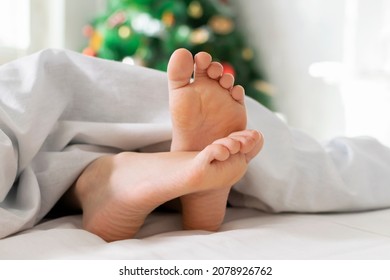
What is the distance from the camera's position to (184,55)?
72 centimetres

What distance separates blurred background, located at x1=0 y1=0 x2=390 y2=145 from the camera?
2230 millimetres

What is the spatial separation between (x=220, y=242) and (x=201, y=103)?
193 mm

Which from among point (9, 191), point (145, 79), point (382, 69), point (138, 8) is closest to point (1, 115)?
point (9, 191)

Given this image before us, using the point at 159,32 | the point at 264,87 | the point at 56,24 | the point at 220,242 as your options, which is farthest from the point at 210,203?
the point at 264,87

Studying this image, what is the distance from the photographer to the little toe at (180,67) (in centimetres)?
72

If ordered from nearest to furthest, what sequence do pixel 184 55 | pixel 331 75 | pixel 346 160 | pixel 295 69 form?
pixel 184 55 → pixel 346 160 → pixel 331 75 → pixel 295 69

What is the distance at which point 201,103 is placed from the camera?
2.43 ft

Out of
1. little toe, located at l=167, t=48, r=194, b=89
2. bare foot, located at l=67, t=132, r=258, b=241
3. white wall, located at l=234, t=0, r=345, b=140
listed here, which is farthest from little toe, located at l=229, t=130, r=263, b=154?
white wall, located at l=234, t=0, r=345, b=140

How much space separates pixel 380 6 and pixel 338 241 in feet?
5.63

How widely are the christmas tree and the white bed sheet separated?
5.02 ft

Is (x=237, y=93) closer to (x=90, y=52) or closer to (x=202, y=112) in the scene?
(x=202, y=112)

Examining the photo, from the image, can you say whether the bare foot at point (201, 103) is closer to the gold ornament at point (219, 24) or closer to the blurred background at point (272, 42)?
the blurred background at point (272, 42)

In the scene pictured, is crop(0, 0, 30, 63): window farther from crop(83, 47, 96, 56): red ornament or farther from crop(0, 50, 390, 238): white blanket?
crop(0, 50, 390, 238): white blanket

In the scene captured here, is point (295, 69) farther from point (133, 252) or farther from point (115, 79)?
point (133, 252)
